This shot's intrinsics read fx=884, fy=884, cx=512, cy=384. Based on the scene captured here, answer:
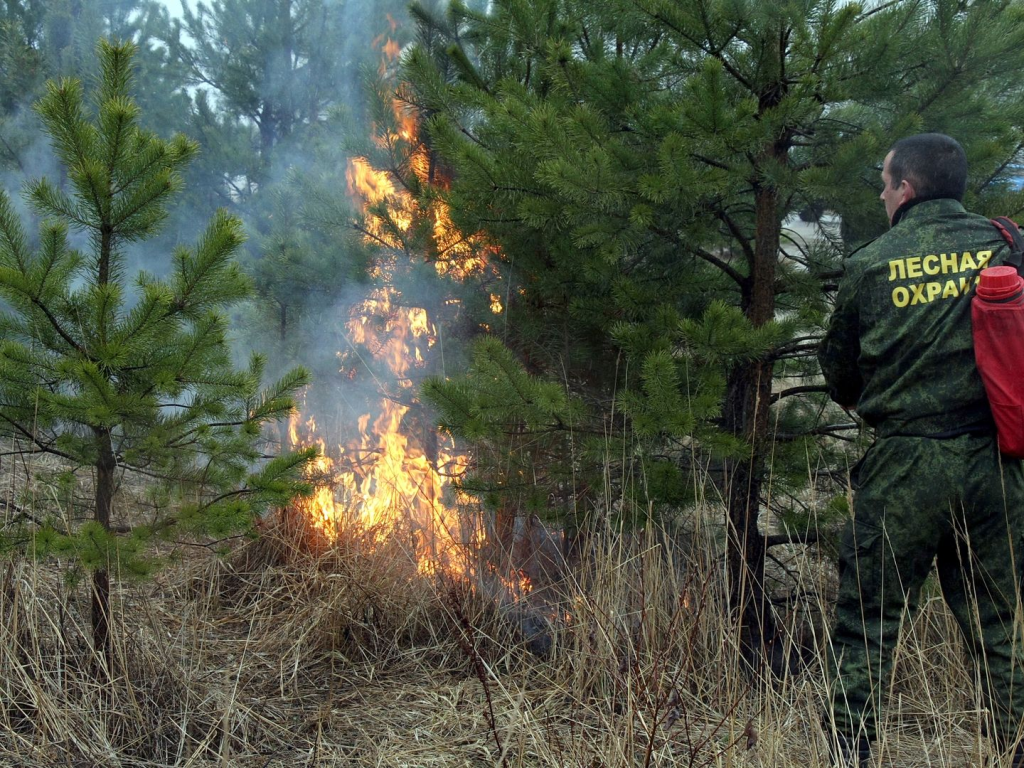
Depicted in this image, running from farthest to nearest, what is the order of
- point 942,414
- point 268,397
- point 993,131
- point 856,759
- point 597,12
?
point 597,12 → point 993,131 → point 268,397 → point 942,414 → point 856,759

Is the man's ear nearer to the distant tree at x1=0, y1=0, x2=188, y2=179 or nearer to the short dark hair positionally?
the short dark hair

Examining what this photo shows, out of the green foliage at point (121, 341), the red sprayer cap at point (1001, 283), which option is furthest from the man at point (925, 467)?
the green foliage at point (121, 341)

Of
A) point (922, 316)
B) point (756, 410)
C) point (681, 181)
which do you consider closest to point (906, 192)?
point (922, 316)

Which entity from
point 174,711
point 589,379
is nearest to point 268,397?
point 174,711

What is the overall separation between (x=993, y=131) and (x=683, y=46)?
146 cm

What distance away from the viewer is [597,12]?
4.41 meters

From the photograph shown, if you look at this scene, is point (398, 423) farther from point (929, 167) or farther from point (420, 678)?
point (929, 167)

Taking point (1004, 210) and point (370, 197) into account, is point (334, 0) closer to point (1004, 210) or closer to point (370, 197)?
point (370, 197)

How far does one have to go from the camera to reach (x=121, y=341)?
3268mm

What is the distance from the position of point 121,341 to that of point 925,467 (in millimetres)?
2907

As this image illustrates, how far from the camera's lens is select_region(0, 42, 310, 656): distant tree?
10.5 feet

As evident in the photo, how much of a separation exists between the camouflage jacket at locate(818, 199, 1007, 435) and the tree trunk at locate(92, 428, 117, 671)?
292 cm

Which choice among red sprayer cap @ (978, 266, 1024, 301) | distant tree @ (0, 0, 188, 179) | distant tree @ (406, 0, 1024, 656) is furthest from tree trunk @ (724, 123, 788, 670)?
distant tree @ (0, 0, 188, 179)

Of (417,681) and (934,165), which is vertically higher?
(934,165)
